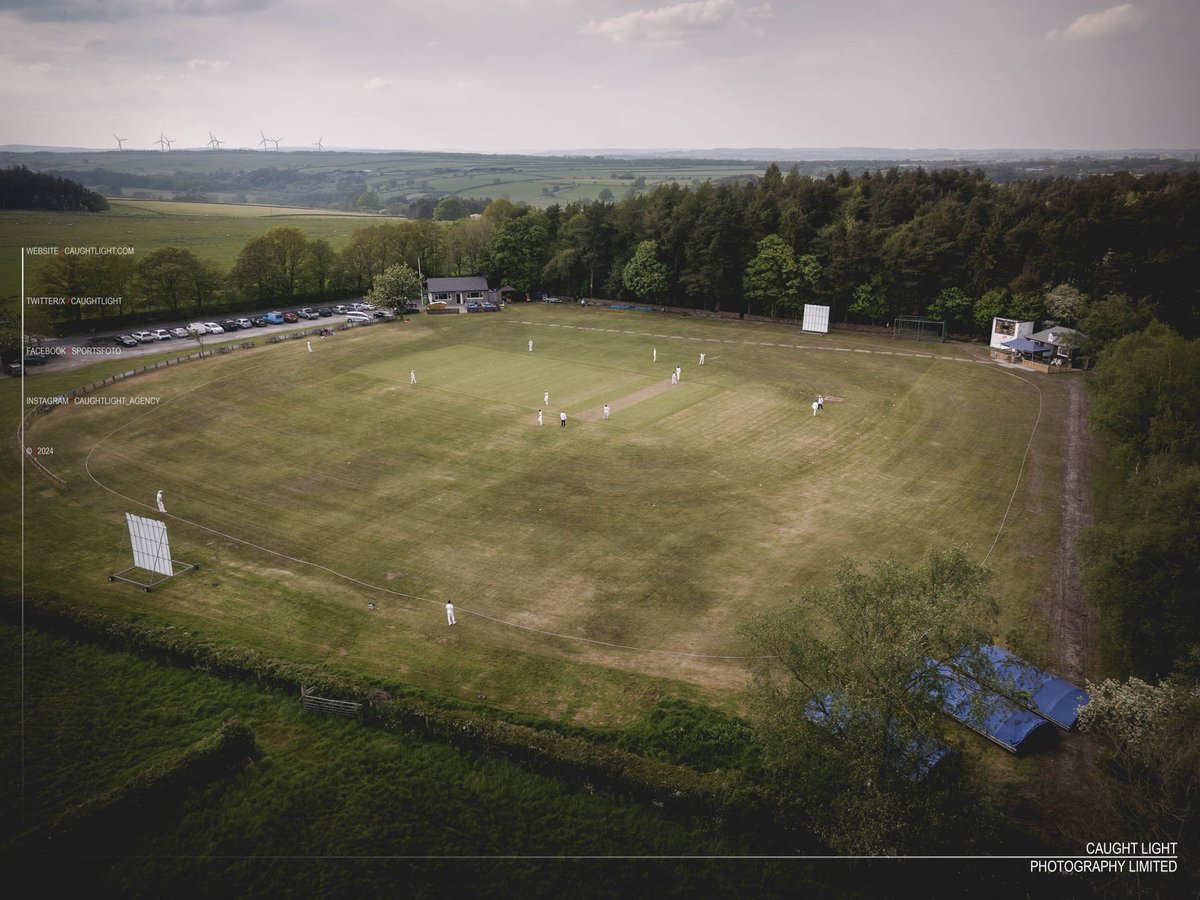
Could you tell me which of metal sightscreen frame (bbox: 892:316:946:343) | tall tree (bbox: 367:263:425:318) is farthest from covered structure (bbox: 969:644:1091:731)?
tall tree (bbox: 367:263:425:318)

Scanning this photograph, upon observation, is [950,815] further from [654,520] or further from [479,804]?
[654,520]

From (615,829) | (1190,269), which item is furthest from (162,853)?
(1190,269)

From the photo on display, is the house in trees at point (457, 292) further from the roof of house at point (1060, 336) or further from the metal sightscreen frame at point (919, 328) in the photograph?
the roof of house at point (1060, 336)

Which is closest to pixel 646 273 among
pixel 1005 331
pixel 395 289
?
pixel 395 289

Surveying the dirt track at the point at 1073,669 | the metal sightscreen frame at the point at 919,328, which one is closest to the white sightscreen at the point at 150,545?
the dirt track at the point at 1073,669

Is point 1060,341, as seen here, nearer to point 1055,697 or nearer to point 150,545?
point 1055,697

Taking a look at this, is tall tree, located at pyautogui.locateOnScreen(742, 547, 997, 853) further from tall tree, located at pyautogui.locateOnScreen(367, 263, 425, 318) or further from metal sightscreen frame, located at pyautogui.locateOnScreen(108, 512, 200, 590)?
tall tree, located at pyautogui.locateOnScreen(367, 263, 425, 318)
